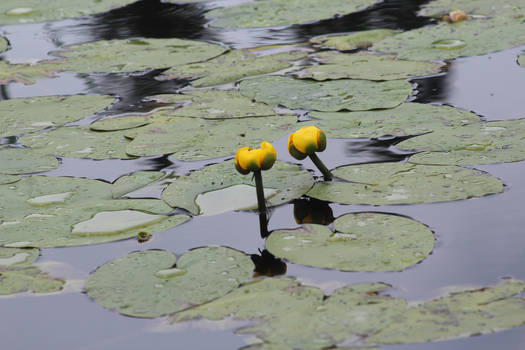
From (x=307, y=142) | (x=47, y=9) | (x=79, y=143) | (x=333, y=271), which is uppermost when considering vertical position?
(x=47, y=9)

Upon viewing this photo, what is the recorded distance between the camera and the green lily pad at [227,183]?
8.36 feet

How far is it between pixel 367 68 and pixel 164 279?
2.14 meters

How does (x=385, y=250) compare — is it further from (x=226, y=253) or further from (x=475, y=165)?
(x=475, y=165)

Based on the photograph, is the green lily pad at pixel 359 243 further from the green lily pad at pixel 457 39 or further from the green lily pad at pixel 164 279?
the green lily pad at pixel 457 39

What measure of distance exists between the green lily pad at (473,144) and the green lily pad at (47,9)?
13.0ft

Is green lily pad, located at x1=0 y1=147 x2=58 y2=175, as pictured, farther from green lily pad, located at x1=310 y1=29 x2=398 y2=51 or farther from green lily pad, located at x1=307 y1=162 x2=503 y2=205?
green lily pad, located at x1=310 y1=29 x2=398 y2=51

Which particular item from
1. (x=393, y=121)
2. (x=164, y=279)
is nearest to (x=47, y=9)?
(x=393, y=121)

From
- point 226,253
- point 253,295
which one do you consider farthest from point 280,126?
point 253,295

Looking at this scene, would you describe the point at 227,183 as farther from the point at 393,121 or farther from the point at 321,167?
the point at 393,121

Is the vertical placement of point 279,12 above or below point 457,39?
above

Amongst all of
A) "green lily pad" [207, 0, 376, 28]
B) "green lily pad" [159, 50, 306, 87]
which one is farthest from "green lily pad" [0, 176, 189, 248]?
"green lily pad" [207, 0, 376, 28]

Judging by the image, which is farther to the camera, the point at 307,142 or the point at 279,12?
the point at 279,12

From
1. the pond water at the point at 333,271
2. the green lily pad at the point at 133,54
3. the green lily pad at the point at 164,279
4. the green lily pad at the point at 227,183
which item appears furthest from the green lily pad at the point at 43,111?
the green lily pad at the point at 164,279

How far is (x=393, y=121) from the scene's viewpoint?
3.12 metres
